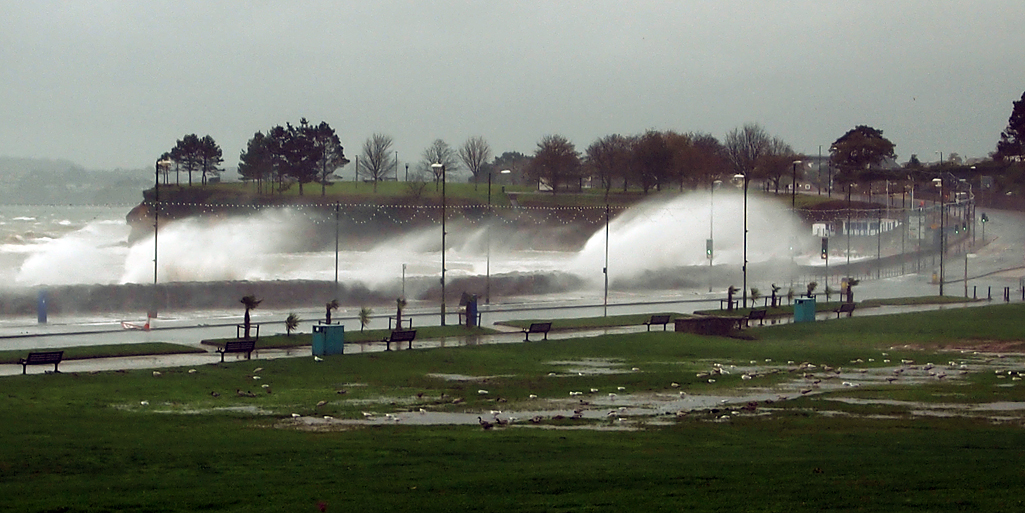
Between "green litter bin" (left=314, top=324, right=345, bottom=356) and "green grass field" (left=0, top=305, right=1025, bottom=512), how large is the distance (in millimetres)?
922

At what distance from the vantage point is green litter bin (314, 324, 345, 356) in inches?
1230

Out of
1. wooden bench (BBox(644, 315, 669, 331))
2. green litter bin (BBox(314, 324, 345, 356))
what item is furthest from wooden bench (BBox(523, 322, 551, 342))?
green litter bin (BBox(314, 324, 345, 356))

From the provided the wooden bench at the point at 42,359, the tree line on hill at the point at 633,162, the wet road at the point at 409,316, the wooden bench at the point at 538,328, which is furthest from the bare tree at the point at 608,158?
the wooden bench at the point at 42,359

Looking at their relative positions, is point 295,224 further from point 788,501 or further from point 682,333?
point 788,501

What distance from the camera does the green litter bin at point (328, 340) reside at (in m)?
31.2

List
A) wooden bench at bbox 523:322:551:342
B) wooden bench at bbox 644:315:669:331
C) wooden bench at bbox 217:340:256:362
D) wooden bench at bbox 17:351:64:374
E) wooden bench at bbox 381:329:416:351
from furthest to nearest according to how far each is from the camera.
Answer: wooden bench at bbox 644:315:669:331
wooden bench at bbox 523:322:551:342
wooden bench at bbox 381:329:416:351
wooden bench at bbox 217:340:256:362
wooden bench at bbox 17:351:64:374

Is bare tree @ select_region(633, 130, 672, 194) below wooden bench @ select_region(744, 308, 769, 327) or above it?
above

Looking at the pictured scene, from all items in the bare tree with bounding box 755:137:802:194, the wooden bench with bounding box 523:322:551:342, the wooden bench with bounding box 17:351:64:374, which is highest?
the bare tree with bounding box 755:137:802:194

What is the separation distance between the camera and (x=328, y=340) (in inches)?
1238

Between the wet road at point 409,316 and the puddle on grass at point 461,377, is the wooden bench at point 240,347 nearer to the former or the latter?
the wet road at point 409,316

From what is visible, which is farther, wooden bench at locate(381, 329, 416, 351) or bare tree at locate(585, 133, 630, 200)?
bare tree at locate(585, 133, 630, 200)

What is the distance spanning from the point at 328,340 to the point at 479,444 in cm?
1512

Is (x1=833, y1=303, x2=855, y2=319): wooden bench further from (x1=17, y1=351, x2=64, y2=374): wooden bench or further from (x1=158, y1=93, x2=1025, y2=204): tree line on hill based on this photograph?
(x1=158, y1=93, x2=1025, y2=204): tree line on hill

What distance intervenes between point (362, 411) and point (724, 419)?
720 cm
